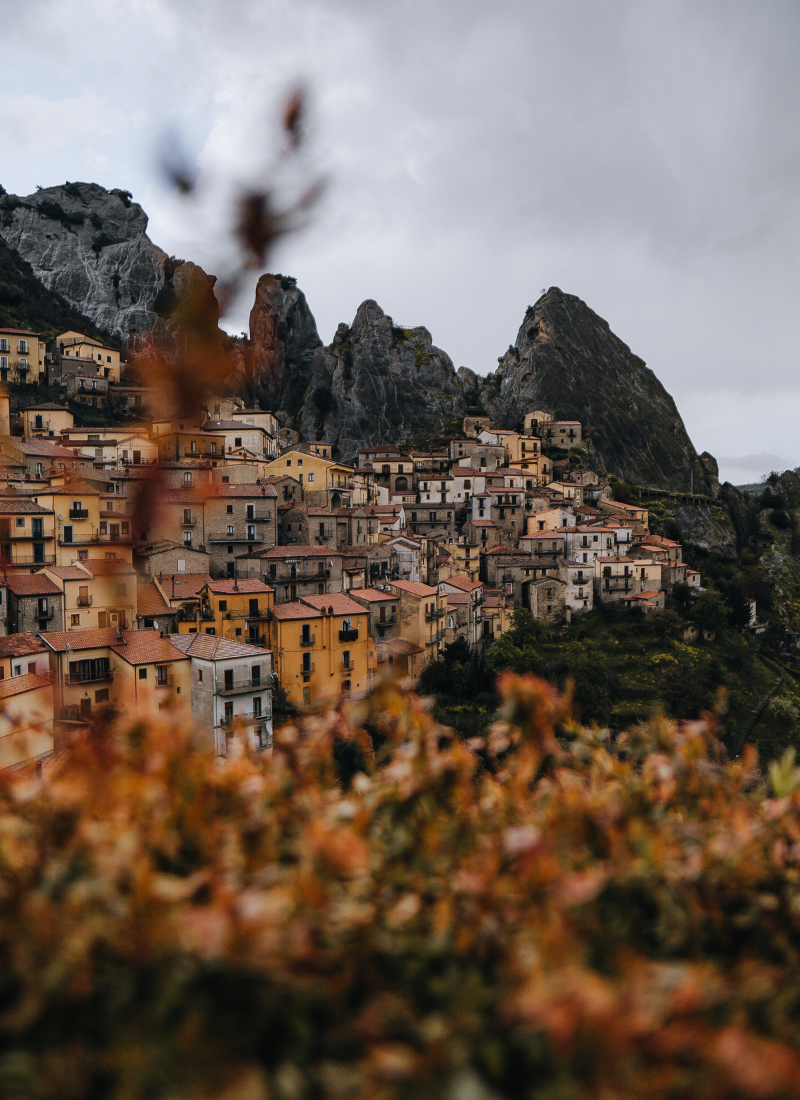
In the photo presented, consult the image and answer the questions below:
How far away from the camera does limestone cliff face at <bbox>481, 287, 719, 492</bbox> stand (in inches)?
3871

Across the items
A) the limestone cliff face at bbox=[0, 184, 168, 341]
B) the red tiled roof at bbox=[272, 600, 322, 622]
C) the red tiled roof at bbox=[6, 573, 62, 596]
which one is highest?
the limestone cliff face at bbox=[0, 184, 168, 341]

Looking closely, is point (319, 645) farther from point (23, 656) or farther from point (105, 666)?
point (23, 656)

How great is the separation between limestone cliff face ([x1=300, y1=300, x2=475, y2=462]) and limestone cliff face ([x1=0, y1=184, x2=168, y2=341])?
25374mm

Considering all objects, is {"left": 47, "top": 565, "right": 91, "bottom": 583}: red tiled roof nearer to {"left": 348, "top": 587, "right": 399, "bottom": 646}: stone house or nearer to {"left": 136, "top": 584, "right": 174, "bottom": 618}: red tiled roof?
{"left": 136, "top": 584, "right": 174, "bottom": 618}: red tiled roof

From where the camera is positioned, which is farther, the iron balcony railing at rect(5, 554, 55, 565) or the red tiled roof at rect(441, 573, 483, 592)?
the red tiled roof at rect(441, 573, 483, 592)

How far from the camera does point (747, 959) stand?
8.90 ft

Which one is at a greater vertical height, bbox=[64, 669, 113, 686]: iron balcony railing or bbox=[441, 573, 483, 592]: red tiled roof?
bbox=[441, 573, 483, 592]: red tiled roof

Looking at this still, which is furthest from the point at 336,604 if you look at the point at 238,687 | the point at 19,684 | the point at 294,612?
the point at 19,684

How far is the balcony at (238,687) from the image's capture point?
2425cm

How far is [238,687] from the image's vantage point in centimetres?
2462

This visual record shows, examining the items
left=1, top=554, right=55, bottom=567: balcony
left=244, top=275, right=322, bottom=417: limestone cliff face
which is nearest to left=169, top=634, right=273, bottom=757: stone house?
left=1, top=554, right=55, bottom=567: balcony

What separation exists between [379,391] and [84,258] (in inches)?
1733

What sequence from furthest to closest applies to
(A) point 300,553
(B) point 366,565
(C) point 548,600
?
1. (C) point 548,600
2. (B) point 366,565
3. (A) point 300,553

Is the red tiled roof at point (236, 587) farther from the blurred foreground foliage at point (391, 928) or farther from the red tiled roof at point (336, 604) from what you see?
the blurred foreground foliage at point (391, 928)
